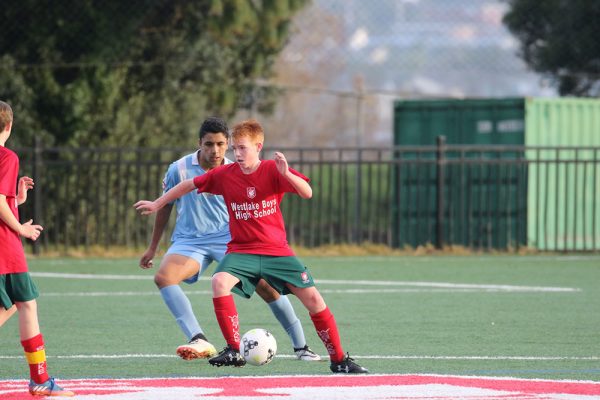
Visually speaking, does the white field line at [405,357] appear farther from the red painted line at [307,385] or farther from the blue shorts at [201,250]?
the red painted line at [307,385]

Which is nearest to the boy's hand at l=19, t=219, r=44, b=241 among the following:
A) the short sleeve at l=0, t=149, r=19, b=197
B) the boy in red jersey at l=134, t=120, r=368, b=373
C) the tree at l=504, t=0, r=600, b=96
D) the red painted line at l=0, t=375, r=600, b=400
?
the short sleeve at l=0, t=149, r=19, b=197

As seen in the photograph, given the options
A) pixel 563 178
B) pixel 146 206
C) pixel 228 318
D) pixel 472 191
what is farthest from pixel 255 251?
pixel 563 178

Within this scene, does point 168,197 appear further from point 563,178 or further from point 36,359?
point 563,178

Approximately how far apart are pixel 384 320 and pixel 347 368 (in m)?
3.52

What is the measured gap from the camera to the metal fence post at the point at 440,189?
20766mm

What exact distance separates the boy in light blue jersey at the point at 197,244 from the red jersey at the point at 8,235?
189cm

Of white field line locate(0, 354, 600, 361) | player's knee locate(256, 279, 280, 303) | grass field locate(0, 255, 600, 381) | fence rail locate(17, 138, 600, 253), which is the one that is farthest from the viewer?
fence rail locate(17, 138, 600, 253)

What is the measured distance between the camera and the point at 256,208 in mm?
8125

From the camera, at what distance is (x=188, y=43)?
82.9ft

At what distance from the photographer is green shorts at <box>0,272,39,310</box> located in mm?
7031

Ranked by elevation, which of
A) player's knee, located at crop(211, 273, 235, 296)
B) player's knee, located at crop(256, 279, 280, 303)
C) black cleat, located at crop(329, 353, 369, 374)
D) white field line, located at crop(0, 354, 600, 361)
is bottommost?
white field line, located at crop(0, 354, 600, 361)

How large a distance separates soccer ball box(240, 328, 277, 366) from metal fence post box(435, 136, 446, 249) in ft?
42.5

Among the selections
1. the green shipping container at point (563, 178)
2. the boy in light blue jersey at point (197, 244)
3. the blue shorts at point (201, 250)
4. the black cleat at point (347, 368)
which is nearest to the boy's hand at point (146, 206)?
the boy in light blue jersey at point (197, 244)

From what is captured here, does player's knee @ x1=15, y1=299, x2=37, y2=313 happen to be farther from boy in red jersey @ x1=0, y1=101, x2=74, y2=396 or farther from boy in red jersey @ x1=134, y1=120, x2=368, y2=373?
boy in red jersey @ x1=134, y1=120, x2=368, y2=373
